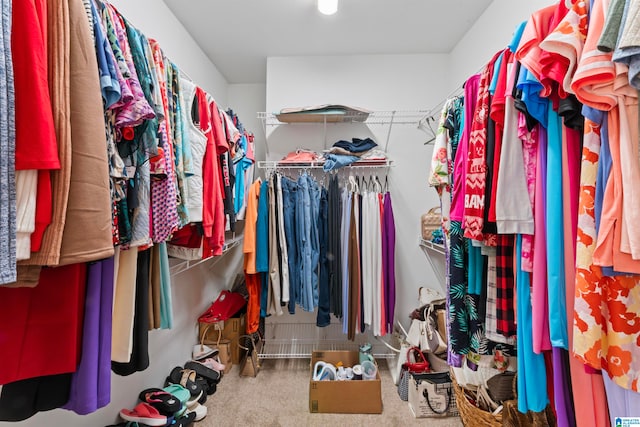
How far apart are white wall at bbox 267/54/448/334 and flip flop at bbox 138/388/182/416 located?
65.0 inches

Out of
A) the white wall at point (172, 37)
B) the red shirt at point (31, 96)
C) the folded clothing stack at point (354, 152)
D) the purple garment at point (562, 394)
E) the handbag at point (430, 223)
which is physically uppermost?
the white wall at point (172, 37)

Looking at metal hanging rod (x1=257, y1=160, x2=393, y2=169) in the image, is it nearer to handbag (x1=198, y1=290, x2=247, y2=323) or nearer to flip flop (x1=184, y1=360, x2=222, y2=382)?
handbag (x1=198, y1=290, x2=247, y2=323)

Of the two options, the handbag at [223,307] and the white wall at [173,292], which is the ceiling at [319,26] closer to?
the white wall at [173,292]

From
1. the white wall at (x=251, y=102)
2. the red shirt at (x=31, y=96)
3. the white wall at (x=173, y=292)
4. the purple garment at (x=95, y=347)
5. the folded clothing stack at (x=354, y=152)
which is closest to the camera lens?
the red shirt at (x=31, y=96)

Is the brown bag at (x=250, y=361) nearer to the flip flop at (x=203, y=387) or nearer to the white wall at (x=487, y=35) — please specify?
the flip flop at (x=203, y=387)

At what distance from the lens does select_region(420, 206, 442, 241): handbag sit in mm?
2066

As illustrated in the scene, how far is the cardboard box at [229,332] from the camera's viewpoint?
85.2 inches

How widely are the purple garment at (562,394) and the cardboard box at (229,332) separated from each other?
1.95 m

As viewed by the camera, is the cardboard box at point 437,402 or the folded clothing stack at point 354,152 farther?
the folded clothing stack at point 354,152

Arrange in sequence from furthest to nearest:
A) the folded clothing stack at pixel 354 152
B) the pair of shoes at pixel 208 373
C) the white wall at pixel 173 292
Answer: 1. the folded clothing stack at pixel 354 152
2. the pair of shoes at pixel 208 373
3. the white wall at pixel 173 292

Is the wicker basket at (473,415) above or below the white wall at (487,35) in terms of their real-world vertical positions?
below

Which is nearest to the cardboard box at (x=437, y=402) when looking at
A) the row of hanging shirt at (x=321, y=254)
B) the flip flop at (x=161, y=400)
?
the row of hanging shirt at (x=321, y=254)

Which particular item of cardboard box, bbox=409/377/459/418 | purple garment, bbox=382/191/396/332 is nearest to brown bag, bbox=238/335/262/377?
purple garment, bbox=382/191/396/332

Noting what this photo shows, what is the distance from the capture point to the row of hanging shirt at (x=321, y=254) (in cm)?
197
